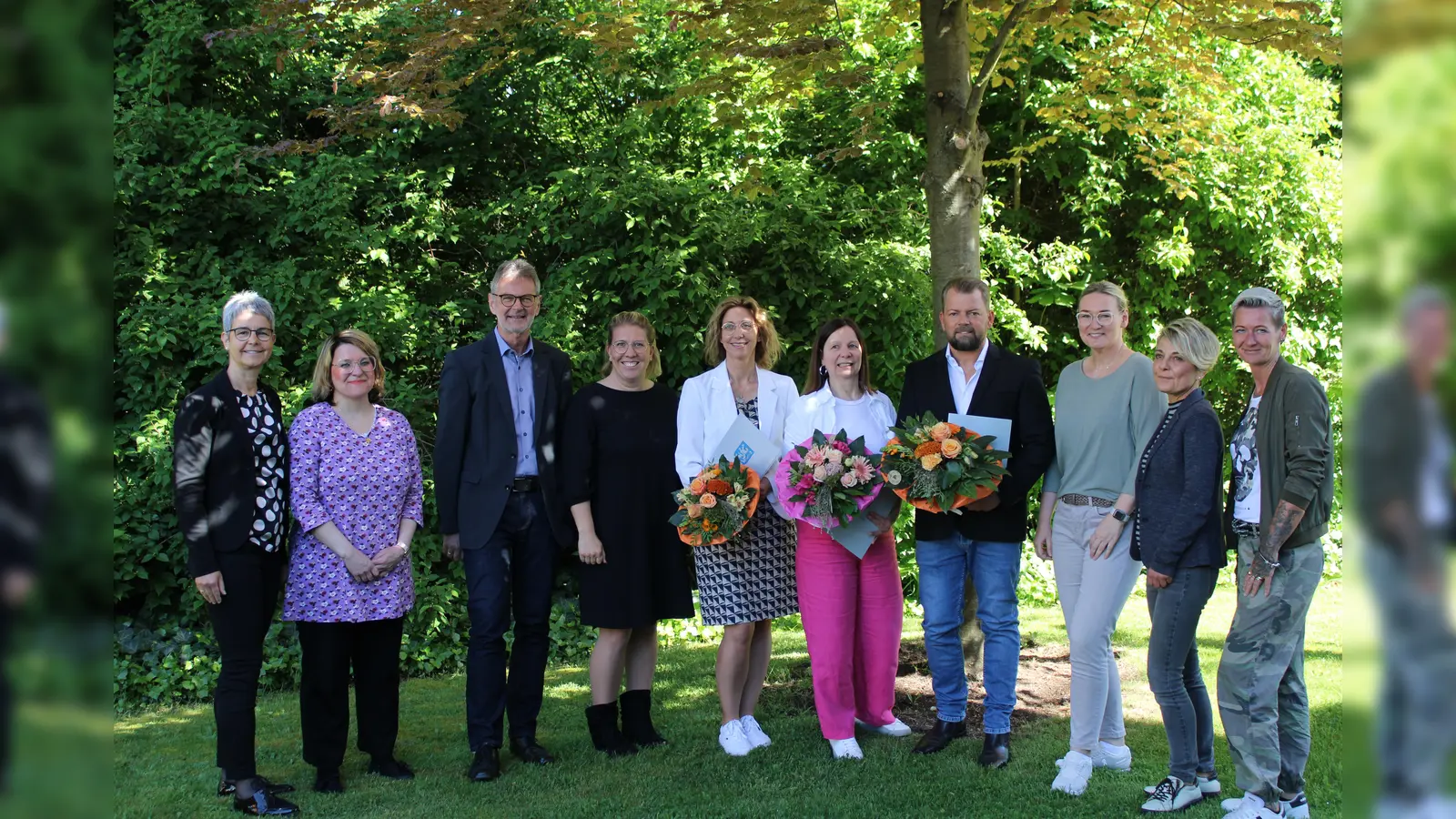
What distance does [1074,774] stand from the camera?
4.34m

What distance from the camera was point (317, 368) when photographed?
4.81 m

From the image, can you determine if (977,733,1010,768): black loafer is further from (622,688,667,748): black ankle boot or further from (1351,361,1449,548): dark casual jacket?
(1351,361,1449,548): dark casual jacket

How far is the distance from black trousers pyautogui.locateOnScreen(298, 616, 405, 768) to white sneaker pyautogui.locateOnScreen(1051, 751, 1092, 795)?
286 centimetres

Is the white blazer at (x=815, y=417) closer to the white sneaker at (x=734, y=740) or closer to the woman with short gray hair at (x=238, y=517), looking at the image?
the white sneaker at (x=734, y=740)

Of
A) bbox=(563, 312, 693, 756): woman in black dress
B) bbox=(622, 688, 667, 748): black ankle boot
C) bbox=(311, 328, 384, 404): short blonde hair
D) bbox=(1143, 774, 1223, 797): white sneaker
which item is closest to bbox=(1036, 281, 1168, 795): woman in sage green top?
bbox=(1143, 774, 1223, 797): white sneaker

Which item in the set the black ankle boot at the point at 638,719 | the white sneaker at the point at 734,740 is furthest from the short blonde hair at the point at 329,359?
the white sneaker at the point at 734,740

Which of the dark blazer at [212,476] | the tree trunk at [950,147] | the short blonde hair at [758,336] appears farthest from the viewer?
the tree trunk at [950,147]

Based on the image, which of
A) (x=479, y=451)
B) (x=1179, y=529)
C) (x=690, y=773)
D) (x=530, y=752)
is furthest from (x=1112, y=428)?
(x=530, y=752)

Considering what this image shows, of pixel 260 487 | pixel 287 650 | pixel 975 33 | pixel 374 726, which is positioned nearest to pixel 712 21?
pixel 975 33

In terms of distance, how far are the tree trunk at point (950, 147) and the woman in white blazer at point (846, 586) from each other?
1.02 meters

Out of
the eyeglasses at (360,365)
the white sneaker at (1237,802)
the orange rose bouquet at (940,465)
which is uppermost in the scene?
A: the eyeglasses at (360,365)

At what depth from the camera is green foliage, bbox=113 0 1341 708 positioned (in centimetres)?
699

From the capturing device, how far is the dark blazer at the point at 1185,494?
393 centimetres

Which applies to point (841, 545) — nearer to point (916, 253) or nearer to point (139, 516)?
point (916, 253)
